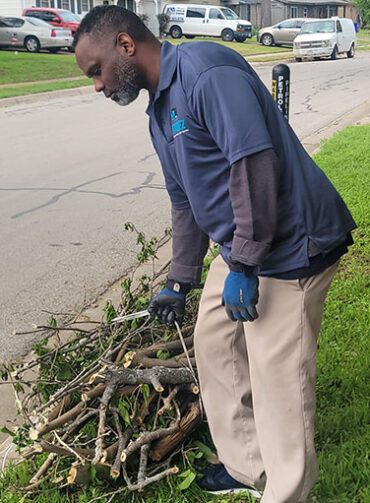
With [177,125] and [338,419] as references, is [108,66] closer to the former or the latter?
[177,125]

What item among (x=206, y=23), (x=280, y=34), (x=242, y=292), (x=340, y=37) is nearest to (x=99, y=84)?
(x=242, y=292)

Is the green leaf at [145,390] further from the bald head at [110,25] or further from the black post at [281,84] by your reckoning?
the black post at [281,84]

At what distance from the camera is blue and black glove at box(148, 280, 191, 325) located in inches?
116

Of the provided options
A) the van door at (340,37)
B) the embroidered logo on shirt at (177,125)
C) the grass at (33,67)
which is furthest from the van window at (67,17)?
the embroidered logo on shirt at (177,125)

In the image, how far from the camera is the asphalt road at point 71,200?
5262 millimetres

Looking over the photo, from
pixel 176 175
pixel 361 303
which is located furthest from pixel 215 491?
pixel 361 303

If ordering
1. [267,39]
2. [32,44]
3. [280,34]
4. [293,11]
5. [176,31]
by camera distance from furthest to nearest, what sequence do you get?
[293,11] → [176,31] → [267,39] → [280,34] → [32,44]

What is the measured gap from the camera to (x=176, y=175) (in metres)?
2.52

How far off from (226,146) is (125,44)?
510 millimetres

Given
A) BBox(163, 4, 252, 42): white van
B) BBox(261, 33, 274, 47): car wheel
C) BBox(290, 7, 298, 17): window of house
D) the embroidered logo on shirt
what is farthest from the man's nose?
BBox(290, 7, 298, 17): window of house

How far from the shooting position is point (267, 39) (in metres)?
40.7

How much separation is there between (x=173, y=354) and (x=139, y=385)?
1.27ft

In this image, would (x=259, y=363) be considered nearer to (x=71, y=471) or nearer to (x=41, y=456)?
(x=71, y=471)

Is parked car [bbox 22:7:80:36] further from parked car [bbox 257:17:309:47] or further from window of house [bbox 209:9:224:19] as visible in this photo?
parked car [bbox 257:17:309:47]
